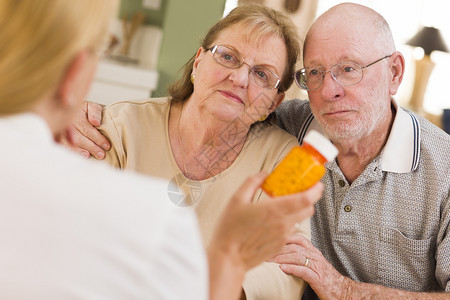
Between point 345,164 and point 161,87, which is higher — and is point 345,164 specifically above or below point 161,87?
above

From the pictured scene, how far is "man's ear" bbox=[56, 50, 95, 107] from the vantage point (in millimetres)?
704

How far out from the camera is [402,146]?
171 centimetres

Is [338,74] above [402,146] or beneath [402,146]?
above

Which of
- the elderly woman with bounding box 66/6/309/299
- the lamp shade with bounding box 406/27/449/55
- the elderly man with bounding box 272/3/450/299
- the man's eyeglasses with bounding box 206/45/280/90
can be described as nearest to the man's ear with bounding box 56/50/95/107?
the elderly woman with bounding box 66/6/309/299

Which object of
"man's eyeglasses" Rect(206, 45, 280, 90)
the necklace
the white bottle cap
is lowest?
the necklace

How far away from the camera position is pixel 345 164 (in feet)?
5.74

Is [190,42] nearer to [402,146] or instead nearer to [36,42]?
[402,146]

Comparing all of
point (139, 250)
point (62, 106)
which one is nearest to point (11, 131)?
point (62, 106)

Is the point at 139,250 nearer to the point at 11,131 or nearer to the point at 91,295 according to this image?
the point at 91,295

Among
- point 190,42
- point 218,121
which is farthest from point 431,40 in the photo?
point 218,121

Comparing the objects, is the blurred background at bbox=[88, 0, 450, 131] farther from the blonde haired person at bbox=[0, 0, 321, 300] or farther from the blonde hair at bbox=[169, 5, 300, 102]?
the blonde haired person at bbox=[0, 0, 321, 300]

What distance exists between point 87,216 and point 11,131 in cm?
14

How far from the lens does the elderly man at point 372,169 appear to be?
5.34 ft

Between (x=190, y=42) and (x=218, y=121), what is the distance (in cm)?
295
